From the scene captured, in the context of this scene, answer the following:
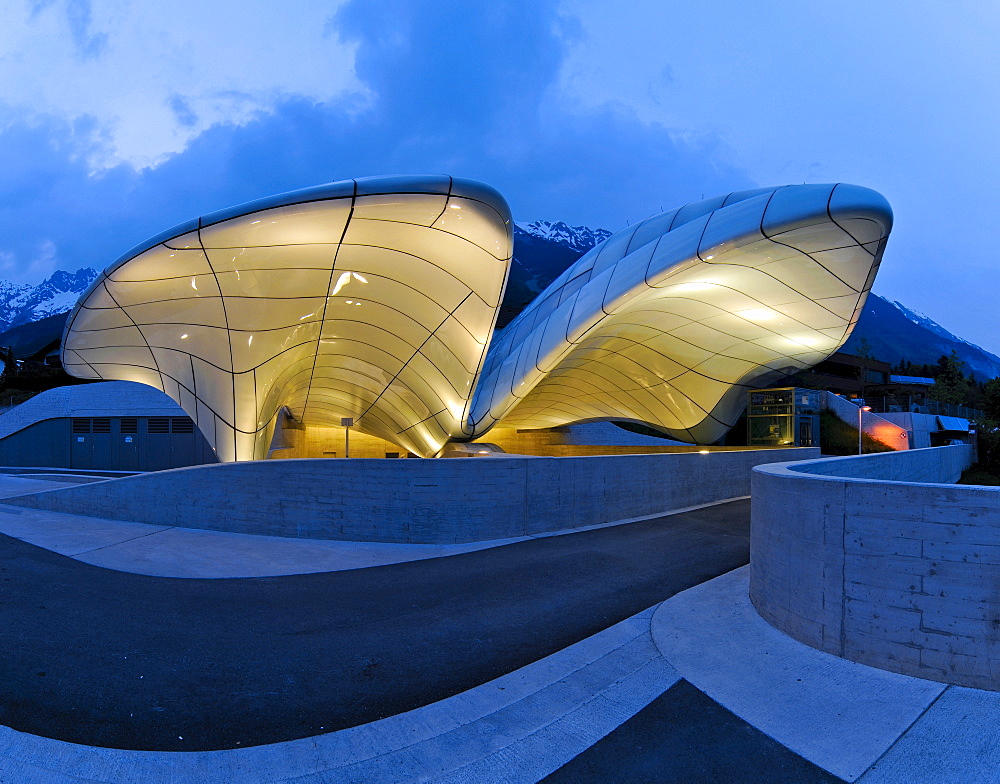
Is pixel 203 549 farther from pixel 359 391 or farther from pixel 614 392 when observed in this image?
pixel 614 392

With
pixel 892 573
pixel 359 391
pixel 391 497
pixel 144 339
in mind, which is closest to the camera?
pixel 892 573

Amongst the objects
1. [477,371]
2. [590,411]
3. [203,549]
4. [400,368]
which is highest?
[400,368]

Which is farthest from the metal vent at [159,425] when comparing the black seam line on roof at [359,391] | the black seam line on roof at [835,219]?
the black seam line on roof at [835,219]

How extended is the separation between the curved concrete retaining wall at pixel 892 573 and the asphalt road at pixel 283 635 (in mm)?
1978

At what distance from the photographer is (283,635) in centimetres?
577

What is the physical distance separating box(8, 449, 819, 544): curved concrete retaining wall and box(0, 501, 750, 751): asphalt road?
1377 mm

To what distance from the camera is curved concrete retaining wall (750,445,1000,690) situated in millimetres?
4254

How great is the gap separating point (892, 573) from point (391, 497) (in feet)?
26.7

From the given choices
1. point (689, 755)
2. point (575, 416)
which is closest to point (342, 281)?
point (689, 755)

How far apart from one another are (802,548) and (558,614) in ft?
8.72

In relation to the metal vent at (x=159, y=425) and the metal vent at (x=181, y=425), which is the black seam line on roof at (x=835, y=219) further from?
the metal vent at (x=159, y=425)

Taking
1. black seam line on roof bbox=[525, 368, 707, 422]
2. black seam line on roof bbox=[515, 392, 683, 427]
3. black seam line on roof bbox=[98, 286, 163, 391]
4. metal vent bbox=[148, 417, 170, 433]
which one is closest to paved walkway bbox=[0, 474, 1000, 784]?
black seam line on roof bbox=[98, 286, 163, 391]

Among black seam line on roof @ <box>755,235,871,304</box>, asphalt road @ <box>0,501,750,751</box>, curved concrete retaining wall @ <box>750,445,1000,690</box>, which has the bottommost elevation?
asphalt road @ <box>0,501,750,751</box>

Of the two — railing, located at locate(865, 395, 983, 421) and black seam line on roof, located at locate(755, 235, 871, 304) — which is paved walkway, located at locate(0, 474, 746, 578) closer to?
black seam line on roof, located at locate(755, 235, 871, 304)
